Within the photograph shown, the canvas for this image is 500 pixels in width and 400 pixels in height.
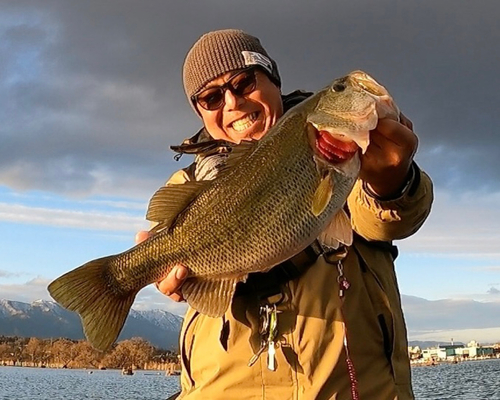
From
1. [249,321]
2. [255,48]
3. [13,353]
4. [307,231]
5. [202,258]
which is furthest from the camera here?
[13,353]

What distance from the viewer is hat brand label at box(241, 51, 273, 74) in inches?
232

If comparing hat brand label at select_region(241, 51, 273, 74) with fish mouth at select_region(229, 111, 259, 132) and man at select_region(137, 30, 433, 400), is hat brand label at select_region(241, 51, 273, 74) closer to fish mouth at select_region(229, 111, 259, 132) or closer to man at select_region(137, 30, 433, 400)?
fish mouth at select_region(229, 111, 259, 132)

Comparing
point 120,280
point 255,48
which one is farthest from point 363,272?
point 255,48

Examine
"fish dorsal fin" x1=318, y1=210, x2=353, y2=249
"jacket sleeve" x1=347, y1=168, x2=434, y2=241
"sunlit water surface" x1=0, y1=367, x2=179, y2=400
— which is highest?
"jacket sleeve" x1=347, y1=168, x2=434, y2=241

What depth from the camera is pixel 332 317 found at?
179 inches

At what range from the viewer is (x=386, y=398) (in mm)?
4520

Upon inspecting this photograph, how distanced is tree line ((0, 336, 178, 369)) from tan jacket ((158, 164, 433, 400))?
143382 millimetres

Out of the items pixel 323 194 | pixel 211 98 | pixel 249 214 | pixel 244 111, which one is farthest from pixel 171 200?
pixel 211 98

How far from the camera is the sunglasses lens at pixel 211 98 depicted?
576cm

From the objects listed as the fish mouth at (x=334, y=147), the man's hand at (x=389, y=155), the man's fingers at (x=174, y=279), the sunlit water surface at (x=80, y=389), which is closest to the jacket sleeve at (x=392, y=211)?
the man's hand at (x=389, y=155)

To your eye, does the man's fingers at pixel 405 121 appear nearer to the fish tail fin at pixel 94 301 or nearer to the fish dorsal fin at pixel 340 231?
the fish dorsal fin at pixel 340 231

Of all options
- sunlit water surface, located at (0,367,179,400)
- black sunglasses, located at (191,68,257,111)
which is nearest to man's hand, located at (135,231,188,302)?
black sunglasses, located at (191,68,257,111)

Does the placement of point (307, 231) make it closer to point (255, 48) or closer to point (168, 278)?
point (168, 278)

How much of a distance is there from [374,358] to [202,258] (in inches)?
56.9
